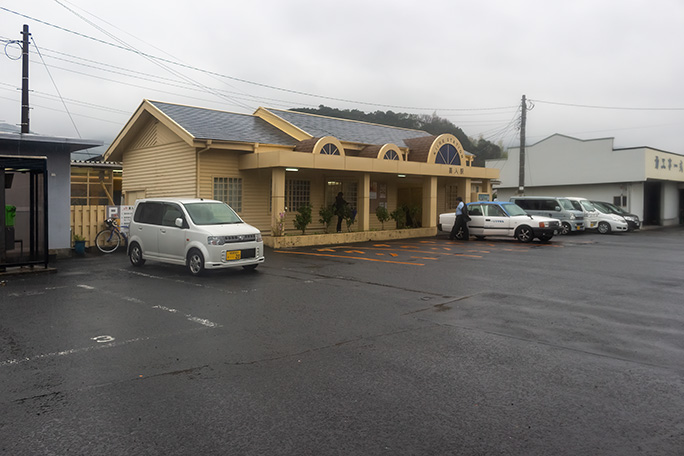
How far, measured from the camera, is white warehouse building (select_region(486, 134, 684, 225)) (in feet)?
113

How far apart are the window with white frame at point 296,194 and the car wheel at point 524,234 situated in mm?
8680

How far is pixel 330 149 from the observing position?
65.5 feet

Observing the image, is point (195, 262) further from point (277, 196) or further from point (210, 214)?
point (277, 196)

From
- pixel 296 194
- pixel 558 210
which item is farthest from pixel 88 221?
pixel 558 210

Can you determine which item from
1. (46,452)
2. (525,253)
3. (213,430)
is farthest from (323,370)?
(525,253)

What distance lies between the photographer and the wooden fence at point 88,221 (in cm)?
1634

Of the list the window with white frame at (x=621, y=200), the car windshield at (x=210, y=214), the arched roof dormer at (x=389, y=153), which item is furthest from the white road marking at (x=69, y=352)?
the window with white frame at (x=621, y=200)

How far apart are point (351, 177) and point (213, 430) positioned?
19917 millimetres

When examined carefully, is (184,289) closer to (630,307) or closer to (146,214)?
(146,214)

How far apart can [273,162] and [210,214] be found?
5696 millimetres

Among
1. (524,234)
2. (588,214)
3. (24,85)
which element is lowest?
(524,234)

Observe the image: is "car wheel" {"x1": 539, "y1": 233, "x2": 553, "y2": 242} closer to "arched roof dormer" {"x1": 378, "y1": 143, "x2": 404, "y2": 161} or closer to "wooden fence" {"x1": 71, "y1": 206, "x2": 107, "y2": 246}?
"arched roof dormer" {"x1": 378, "y1": 143, "x2": 404, "y2": 161}

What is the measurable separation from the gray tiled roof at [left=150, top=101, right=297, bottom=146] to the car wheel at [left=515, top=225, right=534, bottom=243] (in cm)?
960

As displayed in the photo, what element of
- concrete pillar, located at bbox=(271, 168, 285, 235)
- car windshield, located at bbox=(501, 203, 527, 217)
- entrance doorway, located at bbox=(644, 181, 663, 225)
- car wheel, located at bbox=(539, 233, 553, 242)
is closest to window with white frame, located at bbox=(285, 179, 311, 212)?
concrete pillar, located at bbox=(271, 168, 285, 235)
